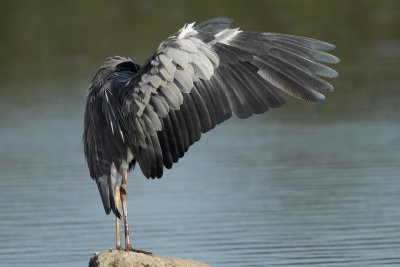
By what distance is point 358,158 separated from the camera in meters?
15.9

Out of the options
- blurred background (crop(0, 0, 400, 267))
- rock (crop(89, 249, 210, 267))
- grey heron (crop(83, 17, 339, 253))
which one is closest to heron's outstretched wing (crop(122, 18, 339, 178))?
grey heron (crop(83, 17, 339, 253))

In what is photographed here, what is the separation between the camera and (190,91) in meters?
9.82

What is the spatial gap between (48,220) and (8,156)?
348cm

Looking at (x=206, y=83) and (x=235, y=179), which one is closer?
(x=206, y=83)

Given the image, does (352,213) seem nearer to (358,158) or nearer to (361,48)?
(358,158)

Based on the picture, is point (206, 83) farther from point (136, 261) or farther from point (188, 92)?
point (136, 261)

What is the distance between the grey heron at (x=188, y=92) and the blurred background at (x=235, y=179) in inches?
79.0

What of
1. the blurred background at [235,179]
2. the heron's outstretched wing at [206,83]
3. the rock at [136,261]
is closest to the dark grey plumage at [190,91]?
the heron's outstretched wing at [206,83]

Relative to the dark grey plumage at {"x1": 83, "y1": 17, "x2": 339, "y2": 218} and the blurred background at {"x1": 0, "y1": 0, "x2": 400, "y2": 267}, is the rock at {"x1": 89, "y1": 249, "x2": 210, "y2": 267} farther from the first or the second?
the blurred background at {"x1": 0, "y1": 0, "x2": 400, "y2": 267}

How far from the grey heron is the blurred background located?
2.01 meters

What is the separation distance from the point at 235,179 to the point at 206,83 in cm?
551

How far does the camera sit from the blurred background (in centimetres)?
1246

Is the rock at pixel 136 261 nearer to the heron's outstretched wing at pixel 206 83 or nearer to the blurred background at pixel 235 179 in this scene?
the heron's outstretched wing at pixel 206 83

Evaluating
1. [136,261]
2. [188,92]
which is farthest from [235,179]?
[188,92]
